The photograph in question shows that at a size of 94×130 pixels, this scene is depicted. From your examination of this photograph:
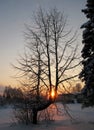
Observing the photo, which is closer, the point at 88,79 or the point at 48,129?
the point at 88,79

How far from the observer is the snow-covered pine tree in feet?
65.6

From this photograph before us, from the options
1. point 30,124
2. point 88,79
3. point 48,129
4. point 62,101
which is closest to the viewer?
point 88,79

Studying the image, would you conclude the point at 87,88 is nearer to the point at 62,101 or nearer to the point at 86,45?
the point at 86,45

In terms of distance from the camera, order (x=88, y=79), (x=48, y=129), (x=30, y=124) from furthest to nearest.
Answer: (x=30, y=124), (x=48, y=129), (x=88, y=79)

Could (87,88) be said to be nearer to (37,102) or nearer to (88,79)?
(88,79)

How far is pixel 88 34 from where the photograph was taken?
20.8 metres

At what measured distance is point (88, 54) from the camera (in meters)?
21.1

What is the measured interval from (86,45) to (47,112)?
8.41 meters

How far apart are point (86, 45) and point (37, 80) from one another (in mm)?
6464

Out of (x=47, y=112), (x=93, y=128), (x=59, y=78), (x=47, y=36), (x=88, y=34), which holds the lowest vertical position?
(x=93, y=128)

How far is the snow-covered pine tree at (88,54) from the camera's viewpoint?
20.0 meters

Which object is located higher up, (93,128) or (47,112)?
(47,112)

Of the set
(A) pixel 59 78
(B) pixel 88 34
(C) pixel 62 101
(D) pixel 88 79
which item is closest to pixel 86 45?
(B) pixel 88 34

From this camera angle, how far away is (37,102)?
2631 cm
